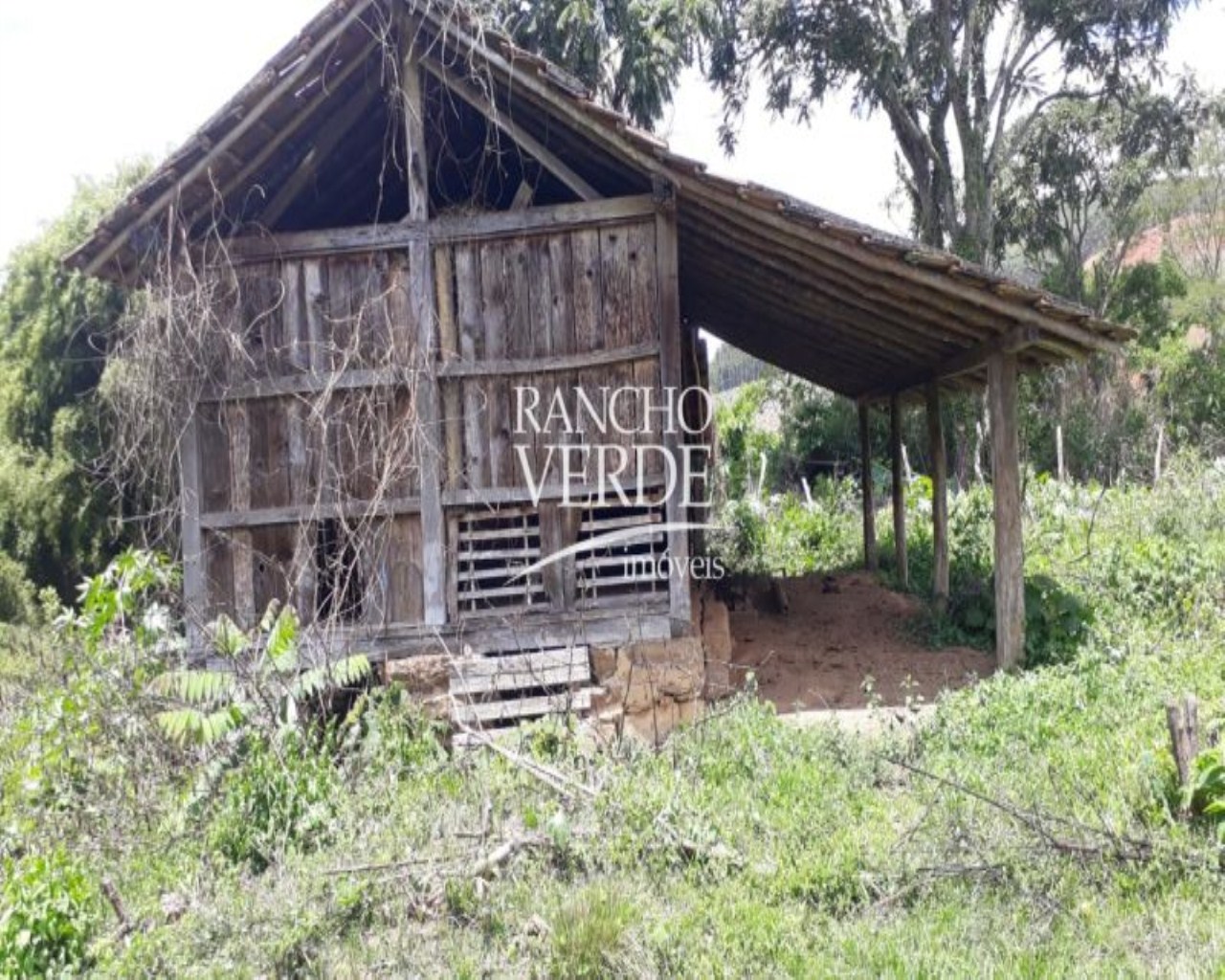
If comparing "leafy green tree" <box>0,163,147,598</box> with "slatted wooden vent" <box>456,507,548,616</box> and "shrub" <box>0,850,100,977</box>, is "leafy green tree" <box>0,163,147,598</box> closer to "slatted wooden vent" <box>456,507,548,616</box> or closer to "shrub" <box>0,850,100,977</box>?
"slatted wooden vent" <box>456,507,548,616</box>

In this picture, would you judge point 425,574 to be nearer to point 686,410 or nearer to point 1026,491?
point 686,410

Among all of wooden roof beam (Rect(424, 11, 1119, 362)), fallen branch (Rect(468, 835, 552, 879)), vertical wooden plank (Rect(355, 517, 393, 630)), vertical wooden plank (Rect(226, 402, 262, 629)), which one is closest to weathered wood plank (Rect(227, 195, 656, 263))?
wooden roof beam (Rect(424, 11, 1119, 362))

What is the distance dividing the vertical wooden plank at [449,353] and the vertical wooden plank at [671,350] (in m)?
1.63

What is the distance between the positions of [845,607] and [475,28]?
7.28 meters

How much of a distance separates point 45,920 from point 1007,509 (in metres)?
6.93

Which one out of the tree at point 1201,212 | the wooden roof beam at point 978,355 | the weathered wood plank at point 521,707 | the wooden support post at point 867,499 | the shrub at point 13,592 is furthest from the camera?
the tree at point 1201,212

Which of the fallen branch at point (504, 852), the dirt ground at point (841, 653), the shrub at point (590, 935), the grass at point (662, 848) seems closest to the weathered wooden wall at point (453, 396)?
the grass at point (662, 848)

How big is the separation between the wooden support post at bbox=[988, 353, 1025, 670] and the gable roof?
0.99ft

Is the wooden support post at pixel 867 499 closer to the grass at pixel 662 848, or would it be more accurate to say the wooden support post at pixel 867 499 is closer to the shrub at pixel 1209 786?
the grass at pixel 662 848

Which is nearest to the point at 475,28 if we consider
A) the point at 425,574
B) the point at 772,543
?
the point at 425,574

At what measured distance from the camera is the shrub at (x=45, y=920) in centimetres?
421

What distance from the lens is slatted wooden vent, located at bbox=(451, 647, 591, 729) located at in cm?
720

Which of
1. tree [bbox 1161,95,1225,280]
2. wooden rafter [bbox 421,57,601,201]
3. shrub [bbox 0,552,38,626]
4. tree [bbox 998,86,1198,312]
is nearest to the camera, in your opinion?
wooden rafter [bbox 421,57,601,201]

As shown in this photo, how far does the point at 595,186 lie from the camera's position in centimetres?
845
